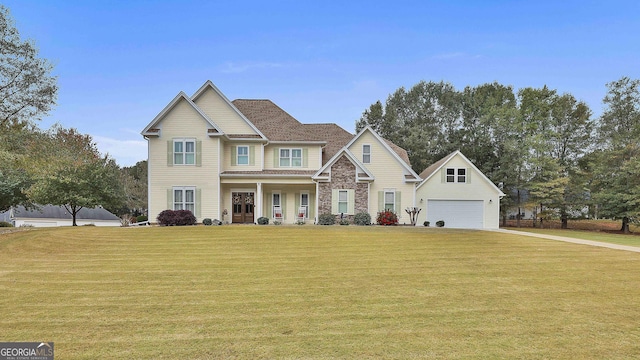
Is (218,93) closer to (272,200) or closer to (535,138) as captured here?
(272,200)

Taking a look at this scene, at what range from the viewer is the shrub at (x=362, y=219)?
2203 centimetres

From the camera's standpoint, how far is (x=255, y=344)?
17.2 feet

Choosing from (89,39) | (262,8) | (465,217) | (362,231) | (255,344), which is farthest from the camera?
(465,217)

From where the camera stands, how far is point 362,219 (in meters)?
22.0

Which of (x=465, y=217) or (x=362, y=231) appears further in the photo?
(x=465, y=217)

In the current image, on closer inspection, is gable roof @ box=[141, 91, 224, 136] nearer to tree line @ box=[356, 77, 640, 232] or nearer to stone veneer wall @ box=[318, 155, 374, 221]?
stone veneer wall @ box=[318, 155, 374, 221]

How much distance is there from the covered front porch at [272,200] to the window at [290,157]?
1.64 metres

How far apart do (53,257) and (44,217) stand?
33513 mm

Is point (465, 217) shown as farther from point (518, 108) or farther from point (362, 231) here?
point (518, 108)

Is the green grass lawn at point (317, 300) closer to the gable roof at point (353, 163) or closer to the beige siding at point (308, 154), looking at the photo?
the gable roof at point (353, 163)

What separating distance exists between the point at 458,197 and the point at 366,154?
866 cm

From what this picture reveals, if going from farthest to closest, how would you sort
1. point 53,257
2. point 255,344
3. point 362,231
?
point 362,231
point 53,257
point 255,344

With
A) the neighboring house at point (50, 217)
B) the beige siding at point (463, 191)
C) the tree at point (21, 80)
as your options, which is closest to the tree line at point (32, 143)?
the tree at point (21, 80)

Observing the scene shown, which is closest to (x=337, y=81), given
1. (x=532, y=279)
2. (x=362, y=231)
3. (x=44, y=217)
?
(x=362, y=231)
